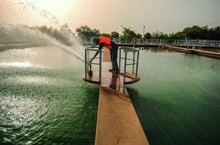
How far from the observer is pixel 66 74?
8.72 m

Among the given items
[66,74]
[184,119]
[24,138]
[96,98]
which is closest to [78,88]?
[96,98]

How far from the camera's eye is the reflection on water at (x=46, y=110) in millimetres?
3742

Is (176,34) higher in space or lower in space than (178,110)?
higher

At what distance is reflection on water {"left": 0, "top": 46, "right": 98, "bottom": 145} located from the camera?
374cm

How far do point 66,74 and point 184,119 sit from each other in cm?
584

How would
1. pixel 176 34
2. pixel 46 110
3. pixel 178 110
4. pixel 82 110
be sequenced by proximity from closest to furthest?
pixel 46 110 < pixel 82 110 < pixel 178 110 < pixel 176 34

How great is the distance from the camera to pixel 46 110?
4852 mm

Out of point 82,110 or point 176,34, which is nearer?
point 82,110

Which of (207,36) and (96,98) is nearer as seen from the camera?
(96,98)

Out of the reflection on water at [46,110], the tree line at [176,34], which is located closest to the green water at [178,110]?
the reflection on water at [46,110]

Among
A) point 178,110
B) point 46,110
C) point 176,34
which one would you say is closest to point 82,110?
point 46,110

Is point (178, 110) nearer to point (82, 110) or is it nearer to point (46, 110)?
point (82, 110)

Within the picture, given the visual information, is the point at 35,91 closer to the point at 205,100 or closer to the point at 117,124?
the point at 117,124

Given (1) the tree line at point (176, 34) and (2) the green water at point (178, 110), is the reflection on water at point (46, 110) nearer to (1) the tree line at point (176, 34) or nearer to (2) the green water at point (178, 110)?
(2) the green water at point (178, 110)
